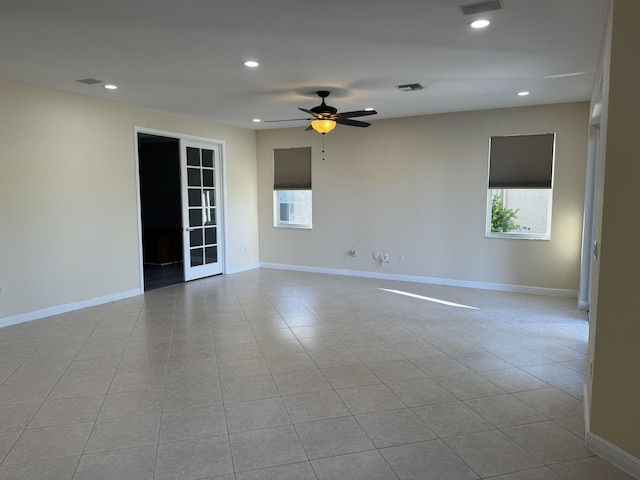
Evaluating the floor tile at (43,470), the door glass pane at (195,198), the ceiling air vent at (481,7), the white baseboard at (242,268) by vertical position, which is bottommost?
the floor tile at (43,470)

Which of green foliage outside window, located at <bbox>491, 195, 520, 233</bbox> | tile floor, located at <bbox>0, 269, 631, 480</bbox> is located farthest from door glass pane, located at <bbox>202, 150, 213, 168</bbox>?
green foliage outside window, located at <bbox>491, 195, 520, 233</bbox>

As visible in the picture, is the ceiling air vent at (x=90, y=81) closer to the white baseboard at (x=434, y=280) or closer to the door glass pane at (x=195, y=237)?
the door glass pane at (x=195, y=237)

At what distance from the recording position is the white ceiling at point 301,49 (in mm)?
2918

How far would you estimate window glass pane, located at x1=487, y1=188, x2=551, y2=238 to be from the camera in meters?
6.33

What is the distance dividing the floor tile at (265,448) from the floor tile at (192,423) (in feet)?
0.54

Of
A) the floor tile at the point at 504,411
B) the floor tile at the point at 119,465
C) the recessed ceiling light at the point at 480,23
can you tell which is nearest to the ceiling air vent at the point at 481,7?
the recessed ceiling light at the point at 480,23

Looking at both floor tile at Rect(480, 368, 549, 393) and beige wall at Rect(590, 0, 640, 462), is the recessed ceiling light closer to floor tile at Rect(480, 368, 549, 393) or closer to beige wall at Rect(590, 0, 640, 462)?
beige wall at Rect(590, 0, 640, 462)

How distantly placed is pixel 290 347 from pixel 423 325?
159cm

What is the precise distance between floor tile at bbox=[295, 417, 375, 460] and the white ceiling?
2.68 meters

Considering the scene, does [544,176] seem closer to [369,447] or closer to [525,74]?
[525,74]

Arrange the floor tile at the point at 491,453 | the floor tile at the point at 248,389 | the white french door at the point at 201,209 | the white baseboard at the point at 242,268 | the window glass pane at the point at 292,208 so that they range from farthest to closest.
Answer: the window glass pane at the point at 292,208, the white baseboard at the point at 242,268, the white french door at the point at 201,209, the floor tile at the point at 248,389, the floor tile at the point at 491,453

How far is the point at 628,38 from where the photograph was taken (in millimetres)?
2230

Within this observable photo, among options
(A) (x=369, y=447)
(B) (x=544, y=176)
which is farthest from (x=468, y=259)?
(A) (x=369, y=447)

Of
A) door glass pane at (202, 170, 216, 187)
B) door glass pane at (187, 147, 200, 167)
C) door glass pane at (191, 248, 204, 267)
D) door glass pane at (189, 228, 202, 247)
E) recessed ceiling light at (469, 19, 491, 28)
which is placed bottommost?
door glass pane at (191, 248, 204, 267)
